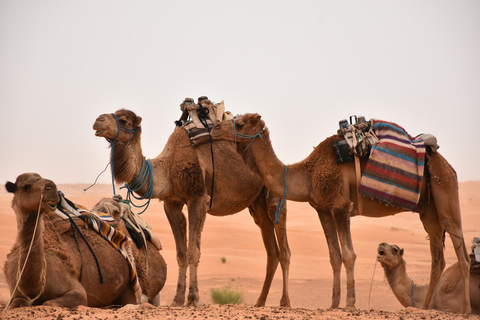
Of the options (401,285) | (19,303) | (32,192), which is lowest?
(19,303)

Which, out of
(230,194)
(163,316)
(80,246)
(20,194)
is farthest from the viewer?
(230,194)

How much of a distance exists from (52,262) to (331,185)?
11.9 feet

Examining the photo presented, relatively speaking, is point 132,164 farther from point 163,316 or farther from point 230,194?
point 163,316

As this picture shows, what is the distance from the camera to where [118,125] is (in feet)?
26.8

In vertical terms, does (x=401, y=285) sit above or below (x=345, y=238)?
below

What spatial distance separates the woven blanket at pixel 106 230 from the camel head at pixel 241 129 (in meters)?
1.77

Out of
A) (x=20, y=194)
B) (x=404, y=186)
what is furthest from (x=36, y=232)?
(x=404, y=186)

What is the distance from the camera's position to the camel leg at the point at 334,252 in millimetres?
8094

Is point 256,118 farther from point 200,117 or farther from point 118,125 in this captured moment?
point 118,125

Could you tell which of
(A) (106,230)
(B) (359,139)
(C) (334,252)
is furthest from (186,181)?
(B) (359,139)

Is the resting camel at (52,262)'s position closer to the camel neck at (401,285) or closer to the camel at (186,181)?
the camel at (186,181)

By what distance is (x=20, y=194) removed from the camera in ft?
18.5

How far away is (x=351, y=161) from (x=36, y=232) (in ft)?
13.9

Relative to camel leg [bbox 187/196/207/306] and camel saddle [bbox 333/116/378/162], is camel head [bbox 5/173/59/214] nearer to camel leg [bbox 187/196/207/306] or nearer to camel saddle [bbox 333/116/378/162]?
camel leg [bbox 187/196/207/306]
